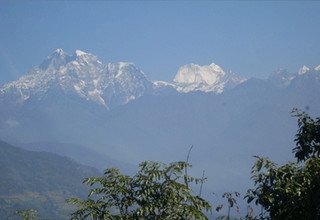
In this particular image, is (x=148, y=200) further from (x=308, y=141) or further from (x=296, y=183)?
(x=308, y=141)

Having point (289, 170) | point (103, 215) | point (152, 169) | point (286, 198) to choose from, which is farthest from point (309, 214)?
point (103, 215)

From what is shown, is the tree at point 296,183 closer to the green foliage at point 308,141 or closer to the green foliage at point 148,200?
the green foliage at point 308,141

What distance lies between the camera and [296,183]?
14.4 m

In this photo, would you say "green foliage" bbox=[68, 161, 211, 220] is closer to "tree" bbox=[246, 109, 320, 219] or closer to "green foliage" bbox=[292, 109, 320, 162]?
"tree" bbox=[246, 109, 320, 219]

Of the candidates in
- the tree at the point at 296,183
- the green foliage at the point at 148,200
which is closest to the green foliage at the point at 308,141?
the tree at the point at 296,183

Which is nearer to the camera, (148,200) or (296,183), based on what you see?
(148,200)

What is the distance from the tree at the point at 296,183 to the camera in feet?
47.2

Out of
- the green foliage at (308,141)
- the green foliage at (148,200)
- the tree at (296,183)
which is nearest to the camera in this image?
the green foliage at (148,200)

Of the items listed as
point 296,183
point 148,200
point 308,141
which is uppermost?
point 308,141

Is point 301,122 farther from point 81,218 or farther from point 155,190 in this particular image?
point 81,218

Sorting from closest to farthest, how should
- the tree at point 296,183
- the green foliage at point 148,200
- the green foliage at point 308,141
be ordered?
the green foliage at point 148,200 < the tree at point 296,183 < the green foliage at point 308,141

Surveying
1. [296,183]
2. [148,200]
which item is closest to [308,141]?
[296,183]

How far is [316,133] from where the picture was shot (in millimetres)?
17500

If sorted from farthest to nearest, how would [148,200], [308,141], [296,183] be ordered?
[308,141], [296,183], [148,200]
